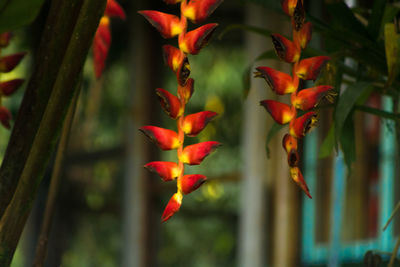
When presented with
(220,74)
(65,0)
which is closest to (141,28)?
(220,74)

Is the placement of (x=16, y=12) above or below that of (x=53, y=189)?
above

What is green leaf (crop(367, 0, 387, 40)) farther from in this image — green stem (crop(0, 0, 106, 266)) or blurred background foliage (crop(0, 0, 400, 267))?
blurred background foliage (crop(0, 0, 400, 267))

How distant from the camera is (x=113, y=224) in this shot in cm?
481

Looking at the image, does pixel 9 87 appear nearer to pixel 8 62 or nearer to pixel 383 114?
pixel 8 62

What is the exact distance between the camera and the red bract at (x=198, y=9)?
0.51 metres

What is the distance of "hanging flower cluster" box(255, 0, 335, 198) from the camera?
52 centimetres

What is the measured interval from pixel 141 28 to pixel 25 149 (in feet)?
9.76

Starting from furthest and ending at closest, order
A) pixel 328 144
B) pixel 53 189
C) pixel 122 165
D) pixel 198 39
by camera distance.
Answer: pixel 122 165 → pixel 328 144 → pixel 53 189 → pixel 198 39

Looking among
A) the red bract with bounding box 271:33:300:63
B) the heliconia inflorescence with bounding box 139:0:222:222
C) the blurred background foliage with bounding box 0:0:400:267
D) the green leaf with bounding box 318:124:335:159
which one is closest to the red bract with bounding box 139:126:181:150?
the heliconia inflorescence with bounding box 139:0:222:222

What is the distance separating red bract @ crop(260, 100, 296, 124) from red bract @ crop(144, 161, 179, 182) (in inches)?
3.3

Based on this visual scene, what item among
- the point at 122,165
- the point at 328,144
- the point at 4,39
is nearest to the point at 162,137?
the point at 4,39

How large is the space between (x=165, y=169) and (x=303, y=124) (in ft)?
0.36

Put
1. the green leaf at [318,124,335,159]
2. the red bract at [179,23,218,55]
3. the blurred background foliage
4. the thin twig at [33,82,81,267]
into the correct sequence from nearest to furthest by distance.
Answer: the red bract at [179,23,218,55] → the thin twig at [33,82,81,267] → the green leaf at [318,124,335,159] → the blurred background foliage

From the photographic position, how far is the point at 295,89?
Result: 0.53 metres
